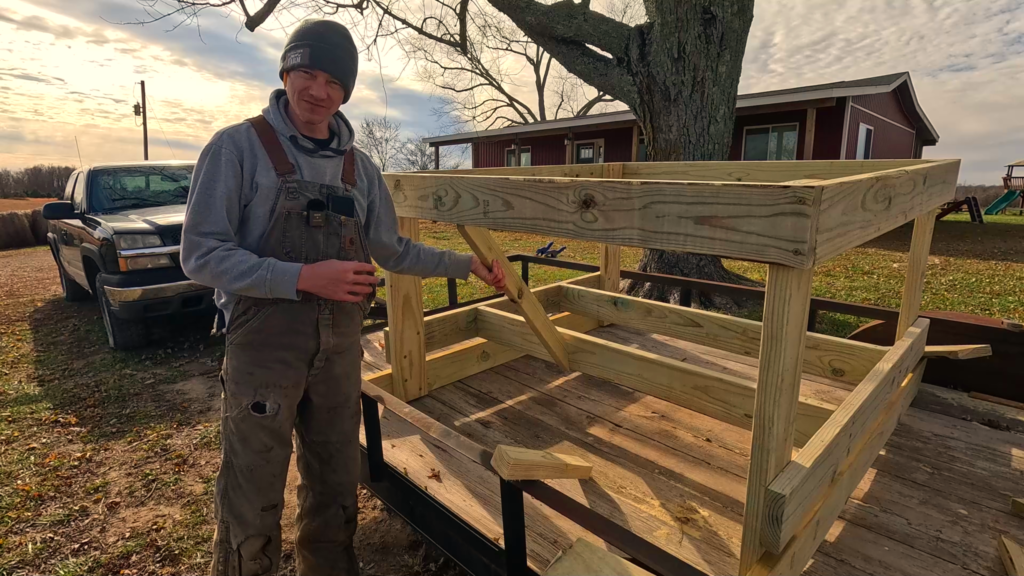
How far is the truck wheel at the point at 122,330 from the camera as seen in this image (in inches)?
220

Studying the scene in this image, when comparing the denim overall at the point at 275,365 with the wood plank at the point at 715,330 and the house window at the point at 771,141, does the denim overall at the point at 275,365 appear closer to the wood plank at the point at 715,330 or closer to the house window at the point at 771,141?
the wood plank at the point at 715,330

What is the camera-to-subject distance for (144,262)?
5.29m

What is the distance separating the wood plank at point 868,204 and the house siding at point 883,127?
16220 millimetres

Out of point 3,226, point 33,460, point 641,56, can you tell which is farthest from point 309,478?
point 3,226

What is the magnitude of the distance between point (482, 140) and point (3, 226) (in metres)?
18.0

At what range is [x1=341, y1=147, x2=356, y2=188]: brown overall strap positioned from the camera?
2.05 metres

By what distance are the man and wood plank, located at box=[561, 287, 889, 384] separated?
2178 mm

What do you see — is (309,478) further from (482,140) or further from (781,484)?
(482,140)

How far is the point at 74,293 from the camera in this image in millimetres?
8117

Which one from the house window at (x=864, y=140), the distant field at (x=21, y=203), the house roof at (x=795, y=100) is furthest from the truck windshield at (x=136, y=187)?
the distant field at (x=21, y=203)

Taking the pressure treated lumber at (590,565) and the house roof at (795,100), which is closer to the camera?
the pressure treated lumber at (590,565)

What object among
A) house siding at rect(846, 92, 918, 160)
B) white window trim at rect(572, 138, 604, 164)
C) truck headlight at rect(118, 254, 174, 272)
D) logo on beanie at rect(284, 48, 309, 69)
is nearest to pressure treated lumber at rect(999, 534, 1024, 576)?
logo on beanie at rect(284, 48, 309, 69)

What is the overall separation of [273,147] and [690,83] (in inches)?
230

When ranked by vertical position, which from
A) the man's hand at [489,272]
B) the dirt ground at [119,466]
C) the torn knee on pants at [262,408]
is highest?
the man's hand at [489,272]
